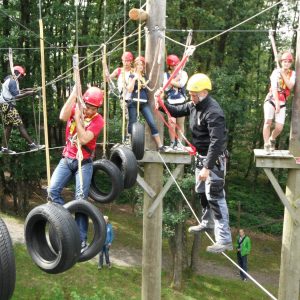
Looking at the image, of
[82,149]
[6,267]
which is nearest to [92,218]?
[82,149]

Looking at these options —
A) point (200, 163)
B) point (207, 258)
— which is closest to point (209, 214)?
point (200, 163)

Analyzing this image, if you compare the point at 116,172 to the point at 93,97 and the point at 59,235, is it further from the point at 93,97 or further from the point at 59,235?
the point at 59,235

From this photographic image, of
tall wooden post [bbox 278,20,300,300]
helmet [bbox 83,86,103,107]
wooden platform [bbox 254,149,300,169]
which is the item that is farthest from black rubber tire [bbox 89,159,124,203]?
tall wooden post [bbox 278,20,300,300]

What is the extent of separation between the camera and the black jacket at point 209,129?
361cm

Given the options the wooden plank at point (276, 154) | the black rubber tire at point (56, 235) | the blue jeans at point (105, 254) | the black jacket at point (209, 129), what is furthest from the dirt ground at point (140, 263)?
the black rubber tire at point (56, 235)

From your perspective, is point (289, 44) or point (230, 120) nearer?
point (230, 120)

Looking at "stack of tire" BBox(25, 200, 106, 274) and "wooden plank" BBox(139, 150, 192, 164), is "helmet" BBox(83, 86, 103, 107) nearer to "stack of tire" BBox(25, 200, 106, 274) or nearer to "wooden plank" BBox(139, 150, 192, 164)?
"stack of tire" BBox(25, 200, 106, 274)

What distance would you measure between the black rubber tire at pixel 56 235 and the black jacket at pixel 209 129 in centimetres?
131

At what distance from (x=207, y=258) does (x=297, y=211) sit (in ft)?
28.0

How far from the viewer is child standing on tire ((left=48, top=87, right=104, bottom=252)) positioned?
356 cm

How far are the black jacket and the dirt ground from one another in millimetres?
8126

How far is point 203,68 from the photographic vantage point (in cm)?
1463

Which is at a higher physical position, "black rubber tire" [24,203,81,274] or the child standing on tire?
the child standing on tire

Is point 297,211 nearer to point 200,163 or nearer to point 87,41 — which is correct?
point 200,163
